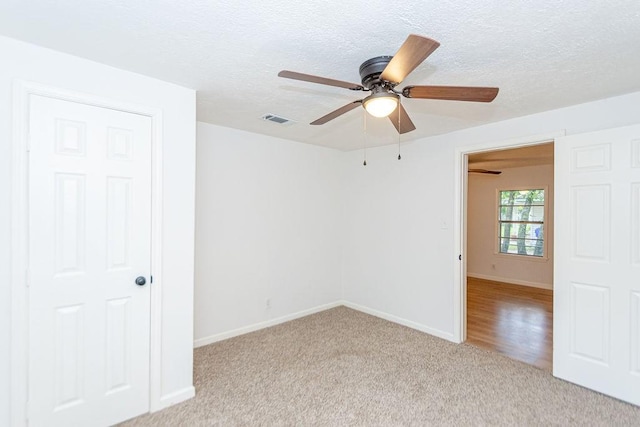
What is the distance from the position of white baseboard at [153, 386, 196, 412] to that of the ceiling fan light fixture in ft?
8.10

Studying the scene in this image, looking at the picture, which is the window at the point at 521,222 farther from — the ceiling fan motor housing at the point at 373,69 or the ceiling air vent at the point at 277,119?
the ceiling fan motor housing at the point at 373,69

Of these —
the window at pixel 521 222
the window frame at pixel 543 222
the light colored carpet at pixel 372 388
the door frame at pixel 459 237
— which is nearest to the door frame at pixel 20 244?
the light colored carpet at pixel 372 388

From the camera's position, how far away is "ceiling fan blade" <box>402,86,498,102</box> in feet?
5.60

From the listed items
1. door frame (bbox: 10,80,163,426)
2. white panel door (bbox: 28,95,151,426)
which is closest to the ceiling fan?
white panel door (bbox: 28,95,151,426)

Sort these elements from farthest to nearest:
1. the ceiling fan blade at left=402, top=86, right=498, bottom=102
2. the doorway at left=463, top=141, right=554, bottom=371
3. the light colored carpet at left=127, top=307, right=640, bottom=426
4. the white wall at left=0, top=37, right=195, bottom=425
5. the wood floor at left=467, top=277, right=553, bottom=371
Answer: the doorway at left=463, top=141, right=554, bottom=371 < the wood floor at left=467, top=277, right=553, bottom=371 < the light colored carpet at left=127, top=307, right=640, bottom=426 < the white wall at left=0, top=37, right=195, bottom=425 < the ceiling fan blade at left=402, top=86, right=498, bottom=102

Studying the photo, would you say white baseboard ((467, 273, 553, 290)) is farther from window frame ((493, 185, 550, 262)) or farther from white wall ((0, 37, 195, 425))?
white wall ((0, 37, 195, 425))

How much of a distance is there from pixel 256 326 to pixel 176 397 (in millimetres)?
1558

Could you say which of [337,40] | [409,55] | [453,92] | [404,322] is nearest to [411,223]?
[404,322]

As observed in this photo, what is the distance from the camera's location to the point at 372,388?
269 centimetres

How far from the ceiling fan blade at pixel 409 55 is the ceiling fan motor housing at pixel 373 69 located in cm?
21

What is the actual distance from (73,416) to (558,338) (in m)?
3.79

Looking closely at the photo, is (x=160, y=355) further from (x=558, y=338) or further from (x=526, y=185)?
(x=526, y=185)

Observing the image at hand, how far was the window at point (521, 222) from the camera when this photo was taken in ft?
21.6

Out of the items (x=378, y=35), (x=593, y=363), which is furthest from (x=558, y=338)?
(x=378, y=35)
